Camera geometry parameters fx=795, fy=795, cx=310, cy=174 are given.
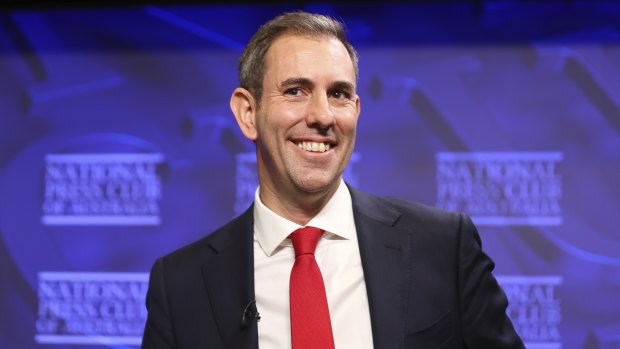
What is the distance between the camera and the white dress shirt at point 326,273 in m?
1.94

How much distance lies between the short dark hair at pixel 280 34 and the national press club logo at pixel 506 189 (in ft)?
4.95

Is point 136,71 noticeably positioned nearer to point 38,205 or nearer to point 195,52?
point 195,52

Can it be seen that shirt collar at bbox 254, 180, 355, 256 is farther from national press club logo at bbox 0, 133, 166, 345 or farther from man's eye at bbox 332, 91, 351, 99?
national press club logo at bbox 0, 133, 166, 345

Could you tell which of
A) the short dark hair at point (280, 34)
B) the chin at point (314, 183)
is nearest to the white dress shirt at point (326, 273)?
the chin at point (314, 183)

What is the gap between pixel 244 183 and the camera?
365 cm

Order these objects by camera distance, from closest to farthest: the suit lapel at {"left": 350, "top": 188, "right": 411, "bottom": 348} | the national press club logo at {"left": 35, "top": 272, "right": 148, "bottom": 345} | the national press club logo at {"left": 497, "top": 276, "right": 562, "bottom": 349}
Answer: the suit lapel at {"left": 350, "top": 188, "right": 411, "bottom": 348}
the national press club logo at {"left": 497, "top": 276, "right": 562, "bottom": 349}
the national press club logo at {"left": 35, "top": 272, "right": 148, "bottom": 345}

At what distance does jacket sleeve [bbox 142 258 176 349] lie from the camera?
203cm

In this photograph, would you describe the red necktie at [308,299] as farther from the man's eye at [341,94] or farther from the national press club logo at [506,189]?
the national press club logo at [506,189]

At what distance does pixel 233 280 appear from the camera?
2.05 m

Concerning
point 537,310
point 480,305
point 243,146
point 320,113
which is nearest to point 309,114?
point 320,113

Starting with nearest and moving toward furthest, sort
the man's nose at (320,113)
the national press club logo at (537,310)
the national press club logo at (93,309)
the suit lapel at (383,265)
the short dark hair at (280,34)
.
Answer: the suit lapel at (383,265), the man's nose at (320,113), the short dark hair at (280,34), the national press club logo at (537,310), the national press club logo at (93,309)

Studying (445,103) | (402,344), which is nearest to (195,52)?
(445,103)

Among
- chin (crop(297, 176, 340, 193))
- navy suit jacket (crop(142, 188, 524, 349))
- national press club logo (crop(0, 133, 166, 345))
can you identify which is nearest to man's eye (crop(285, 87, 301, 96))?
chin (crop(297, 176, 340, 193))

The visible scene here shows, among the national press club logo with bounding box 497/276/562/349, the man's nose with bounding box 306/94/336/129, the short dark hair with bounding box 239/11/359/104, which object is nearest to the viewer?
the man's nose with bounding box 306/94/336/129
